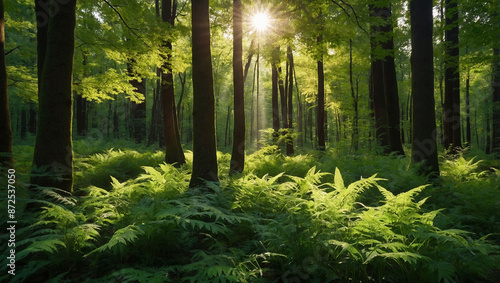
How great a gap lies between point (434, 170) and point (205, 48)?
23.1ft

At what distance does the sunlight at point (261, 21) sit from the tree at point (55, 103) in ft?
24.7

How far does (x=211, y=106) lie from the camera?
595 centimetres

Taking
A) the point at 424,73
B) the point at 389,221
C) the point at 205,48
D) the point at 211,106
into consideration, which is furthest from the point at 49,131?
the point at 424,73

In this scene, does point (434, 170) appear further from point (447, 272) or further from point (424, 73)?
point (447, 272)

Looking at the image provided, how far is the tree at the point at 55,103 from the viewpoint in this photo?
4.68 metres

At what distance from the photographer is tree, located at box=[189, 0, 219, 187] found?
5.87 metres

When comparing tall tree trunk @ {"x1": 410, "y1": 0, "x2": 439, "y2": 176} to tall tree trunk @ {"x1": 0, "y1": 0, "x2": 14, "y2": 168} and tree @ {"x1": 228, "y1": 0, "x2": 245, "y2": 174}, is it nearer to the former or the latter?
tree @ {"x1": 228, "y1": 0, "x2": 245, "y2": 174}

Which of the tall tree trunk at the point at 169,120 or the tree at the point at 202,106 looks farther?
the tall tree trunk at the point at 169,120

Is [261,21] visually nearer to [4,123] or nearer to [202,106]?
[202,106]

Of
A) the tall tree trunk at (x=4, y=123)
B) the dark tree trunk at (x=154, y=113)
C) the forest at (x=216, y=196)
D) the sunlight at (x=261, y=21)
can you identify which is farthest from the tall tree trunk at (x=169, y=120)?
the dark tree trunk at (x=154, y=113)

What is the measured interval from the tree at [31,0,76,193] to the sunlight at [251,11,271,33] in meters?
7.54

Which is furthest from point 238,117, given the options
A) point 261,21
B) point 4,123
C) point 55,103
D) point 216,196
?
point 4,123

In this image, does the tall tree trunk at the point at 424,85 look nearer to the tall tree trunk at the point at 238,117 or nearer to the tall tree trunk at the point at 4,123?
the tall tree trunk at the point at 238,117

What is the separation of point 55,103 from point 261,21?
30.0ft
